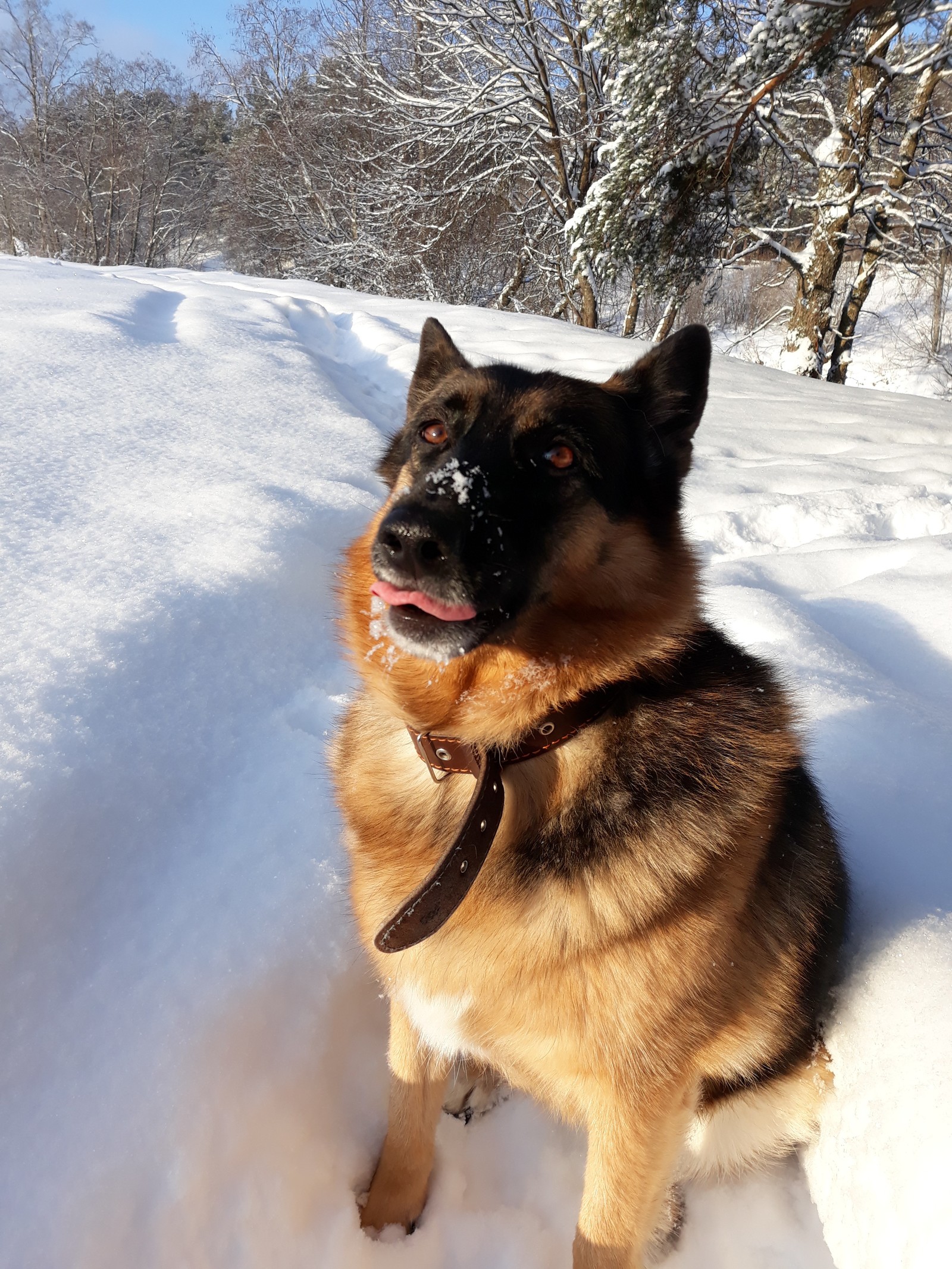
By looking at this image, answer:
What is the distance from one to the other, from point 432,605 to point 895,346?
2535cm

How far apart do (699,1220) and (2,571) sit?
9.16 ft

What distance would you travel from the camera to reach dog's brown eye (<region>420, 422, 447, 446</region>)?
1.68 metres

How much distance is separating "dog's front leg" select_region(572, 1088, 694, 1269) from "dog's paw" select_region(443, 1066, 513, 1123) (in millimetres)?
466

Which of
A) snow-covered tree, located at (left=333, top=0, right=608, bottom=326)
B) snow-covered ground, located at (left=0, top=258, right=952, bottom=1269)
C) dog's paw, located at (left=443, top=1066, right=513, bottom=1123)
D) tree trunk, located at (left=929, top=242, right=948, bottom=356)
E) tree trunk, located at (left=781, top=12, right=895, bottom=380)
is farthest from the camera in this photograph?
tree trunk, located at (left=929, top=242, right=948, bottom=356)

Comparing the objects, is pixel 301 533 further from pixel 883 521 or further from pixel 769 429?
pixel 769 429

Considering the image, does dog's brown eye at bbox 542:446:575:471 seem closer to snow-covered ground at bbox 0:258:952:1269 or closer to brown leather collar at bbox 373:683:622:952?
brown leather collar at bbox 373:683:622:952

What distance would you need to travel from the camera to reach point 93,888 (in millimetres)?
1604

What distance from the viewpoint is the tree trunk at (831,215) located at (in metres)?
9.30

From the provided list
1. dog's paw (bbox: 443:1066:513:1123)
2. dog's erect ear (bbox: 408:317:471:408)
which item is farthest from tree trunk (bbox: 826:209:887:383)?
dog's paw (bbox: 443:1066:513:1123)

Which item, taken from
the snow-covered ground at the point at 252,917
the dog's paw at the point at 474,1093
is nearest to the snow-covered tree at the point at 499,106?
the snow-covered ground at the point at 252,917

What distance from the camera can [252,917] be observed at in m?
1.70

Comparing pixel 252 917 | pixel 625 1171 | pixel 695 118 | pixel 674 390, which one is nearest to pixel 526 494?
pixel 674 390

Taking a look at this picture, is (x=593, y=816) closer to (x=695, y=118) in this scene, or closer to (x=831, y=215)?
(x=695, y=118)

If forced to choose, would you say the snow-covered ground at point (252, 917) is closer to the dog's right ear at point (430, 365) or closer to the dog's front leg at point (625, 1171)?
the dog's front leg at point (625, 1171)
